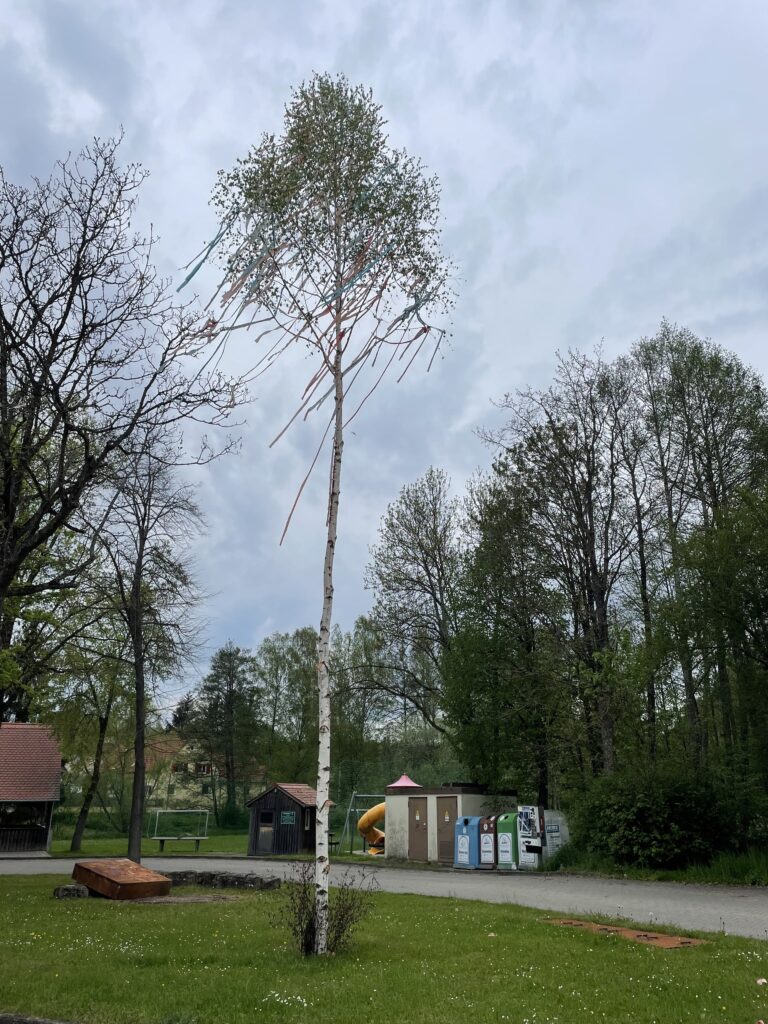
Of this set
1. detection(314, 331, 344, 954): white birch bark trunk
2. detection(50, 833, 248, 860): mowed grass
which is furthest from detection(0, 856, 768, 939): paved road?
detection(50, 833, 248, 860): mowed grass

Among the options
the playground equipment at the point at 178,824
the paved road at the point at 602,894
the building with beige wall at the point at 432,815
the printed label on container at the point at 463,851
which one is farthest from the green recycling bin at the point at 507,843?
the playground equipment at the point at 178,824

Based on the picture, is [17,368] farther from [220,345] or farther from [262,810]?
[262,810]

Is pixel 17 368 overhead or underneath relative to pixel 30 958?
overhead

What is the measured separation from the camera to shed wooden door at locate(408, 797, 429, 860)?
27656mm

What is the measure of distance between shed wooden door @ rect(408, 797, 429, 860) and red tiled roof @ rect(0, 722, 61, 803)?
16.3 meters

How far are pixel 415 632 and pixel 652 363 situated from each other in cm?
1383

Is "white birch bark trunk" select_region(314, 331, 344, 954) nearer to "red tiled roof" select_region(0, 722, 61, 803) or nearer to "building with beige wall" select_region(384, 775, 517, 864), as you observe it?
"building with beige wall" select_region(384, 775, 517, 864)

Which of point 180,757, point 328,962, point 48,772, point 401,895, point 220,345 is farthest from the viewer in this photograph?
point 180,757

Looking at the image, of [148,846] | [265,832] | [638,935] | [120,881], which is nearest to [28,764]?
[148,846]

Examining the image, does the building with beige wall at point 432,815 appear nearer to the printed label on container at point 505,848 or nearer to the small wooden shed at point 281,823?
the printed label on container at point 505,848

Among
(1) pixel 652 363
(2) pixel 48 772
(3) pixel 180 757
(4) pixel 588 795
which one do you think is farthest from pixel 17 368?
(3) pixel 180 757

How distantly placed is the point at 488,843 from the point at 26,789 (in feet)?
72.3

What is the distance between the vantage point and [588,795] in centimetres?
2219

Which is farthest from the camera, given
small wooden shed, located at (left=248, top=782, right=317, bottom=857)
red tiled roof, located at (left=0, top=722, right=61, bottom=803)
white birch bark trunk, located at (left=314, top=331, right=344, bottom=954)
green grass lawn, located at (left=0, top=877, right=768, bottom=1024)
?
red tiled roof, located at (left=0, top=722, right=61, bottom=803)
